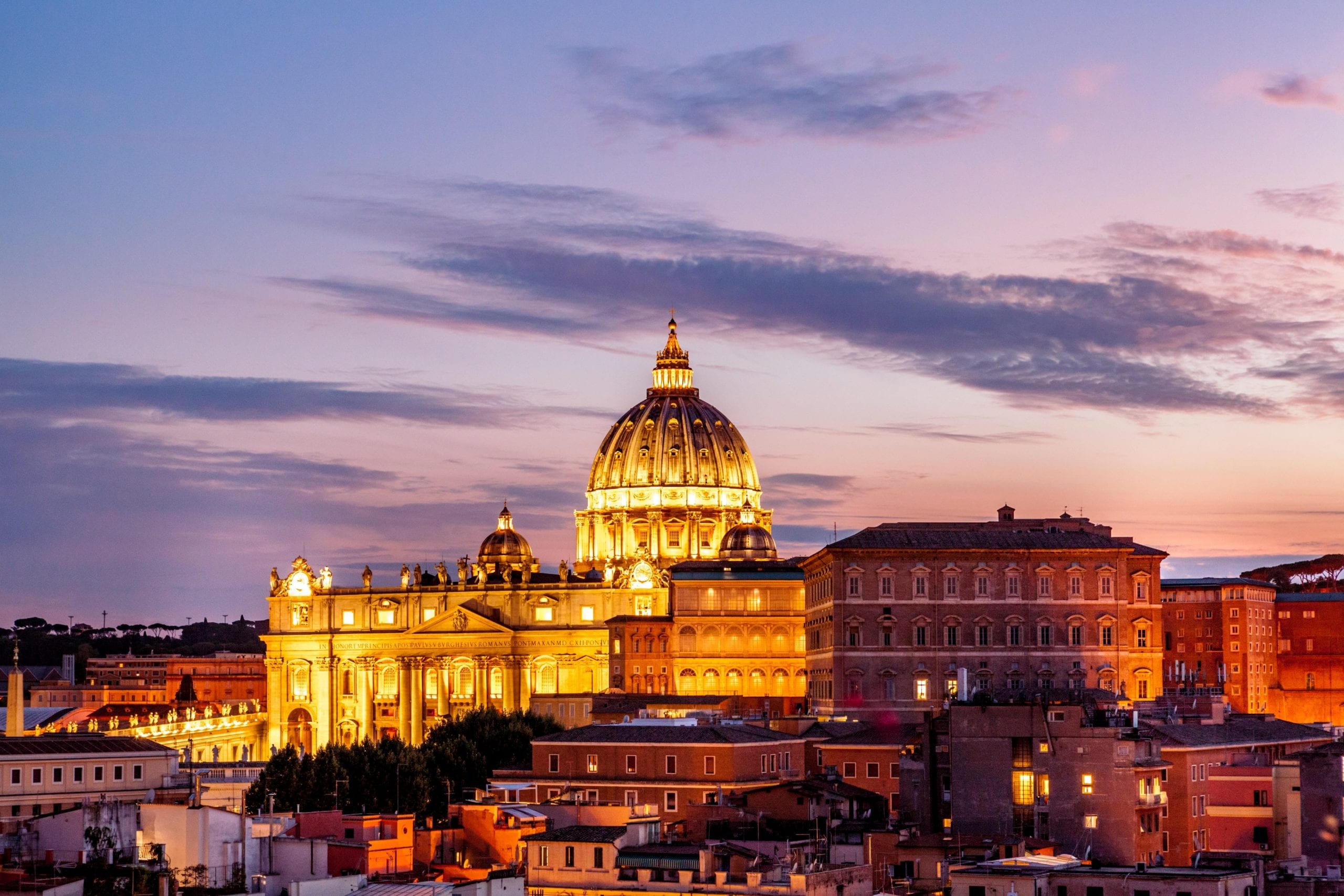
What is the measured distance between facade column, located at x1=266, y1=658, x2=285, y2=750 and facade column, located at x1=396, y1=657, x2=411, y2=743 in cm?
903

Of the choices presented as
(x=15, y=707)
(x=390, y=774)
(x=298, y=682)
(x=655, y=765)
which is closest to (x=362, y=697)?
(x=298, y=682)

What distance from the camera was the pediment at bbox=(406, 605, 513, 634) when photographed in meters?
184

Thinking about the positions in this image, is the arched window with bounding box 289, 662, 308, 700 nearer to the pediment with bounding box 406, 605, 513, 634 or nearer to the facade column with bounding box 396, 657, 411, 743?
the facade column with bounding box 396, 657, 411, 743

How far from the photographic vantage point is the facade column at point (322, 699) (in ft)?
616

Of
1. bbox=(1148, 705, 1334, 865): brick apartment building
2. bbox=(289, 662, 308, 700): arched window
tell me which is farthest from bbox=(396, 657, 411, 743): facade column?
bbox=(1148, 705, 1334, 865): brick apartment building

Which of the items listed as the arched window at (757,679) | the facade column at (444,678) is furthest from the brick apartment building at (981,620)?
the facade column at (444,678)

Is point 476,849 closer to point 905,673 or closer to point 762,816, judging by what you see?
point 762,816

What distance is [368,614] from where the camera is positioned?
629ft

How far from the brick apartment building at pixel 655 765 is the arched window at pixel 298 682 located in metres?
97.2

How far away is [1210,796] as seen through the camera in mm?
86562

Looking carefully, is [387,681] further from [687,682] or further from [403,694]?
[687,682]

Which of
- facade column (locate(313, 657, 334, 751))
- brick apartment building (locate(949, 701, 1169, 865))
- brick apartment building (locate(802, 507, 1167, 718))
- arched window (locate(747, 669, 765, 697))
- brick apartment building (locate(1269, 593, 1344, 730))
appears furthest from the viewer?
facade column (locate(313, 657, 334, 751))

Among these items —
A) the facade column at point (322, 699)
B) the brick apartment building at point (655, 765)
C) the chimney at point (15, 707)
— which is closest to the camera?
the brick apartment building at point (655, 765)

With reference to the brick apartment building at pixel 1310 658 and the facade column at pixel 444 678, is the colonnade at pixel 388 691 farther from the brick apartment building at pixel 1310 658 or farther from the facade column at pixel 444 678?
the brick apartment building at pixel 1310 658
